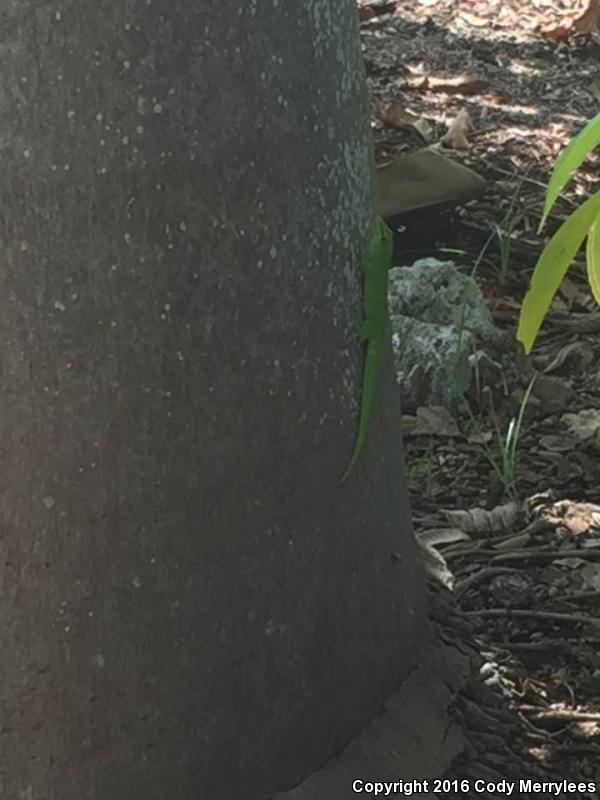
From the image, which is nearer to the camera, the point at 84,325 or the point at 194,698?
the point at 84,325

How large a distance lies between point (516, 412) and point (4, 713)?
1.90 m

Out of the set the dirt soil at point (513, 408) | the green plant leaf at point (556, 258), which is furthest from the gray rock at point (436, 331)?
the green plant leaf at point (556, 258)

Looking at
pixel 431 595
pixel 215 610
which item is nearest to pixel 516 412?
pixel 431 595

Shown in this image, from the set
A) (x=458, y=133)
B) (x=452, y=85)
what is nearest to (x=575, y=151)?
(x=458, y=133)

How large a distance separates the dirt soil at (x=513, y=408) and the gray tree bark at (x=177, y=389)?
470 mm

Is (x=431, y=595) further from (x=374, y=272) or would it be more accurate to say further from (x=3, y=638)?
(x=3, y=638)

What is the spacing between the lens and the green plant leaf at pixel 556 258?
1059mm

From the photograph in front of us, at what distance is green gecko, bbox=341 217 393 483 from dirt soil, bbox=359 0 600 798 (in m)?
0.53

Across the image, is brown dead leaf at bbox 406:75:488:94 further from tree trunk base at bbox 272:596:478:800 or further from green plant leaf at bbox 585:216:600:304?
green plant leaf at bbox 585:216:600:304

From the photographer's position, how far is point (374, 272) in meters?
1.68

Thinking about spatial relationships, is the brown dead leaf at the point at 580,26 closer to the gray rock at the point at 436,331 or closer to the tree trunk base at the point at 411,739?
the gray rock at the point at 436,331

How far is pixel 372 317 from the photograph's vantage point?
5.50ft

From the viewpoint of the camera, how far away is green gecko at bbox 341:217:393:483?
5.48ft

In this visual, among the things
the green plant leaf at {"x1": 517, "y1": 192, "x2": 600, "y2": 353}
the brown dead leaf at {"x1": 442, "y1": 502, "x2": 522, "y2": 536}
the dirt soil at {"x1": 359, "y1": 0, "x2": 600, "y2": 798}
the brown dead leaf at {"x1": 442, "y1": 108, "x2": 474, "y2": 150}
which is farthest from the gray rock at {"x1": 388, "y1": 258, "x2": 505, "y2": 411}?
the green plant leaf at {"x1": 517, "y1": 192, "x2": 600, "y2": 353}
